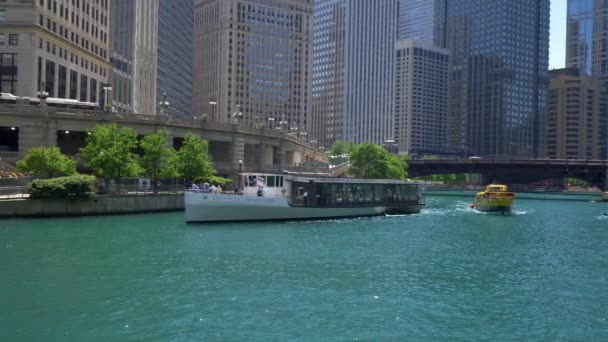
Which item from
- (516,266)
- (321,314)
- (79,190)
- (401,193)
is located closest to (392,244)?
(516,266)

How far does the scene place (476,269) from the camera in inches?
1577

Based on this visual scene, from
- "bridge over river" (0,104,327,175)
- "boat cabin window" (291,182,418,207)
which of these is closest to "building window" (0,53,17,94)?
"bridge over river" (0,104,327,175)

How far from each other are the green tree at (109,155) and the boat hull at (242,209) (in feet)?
48.7

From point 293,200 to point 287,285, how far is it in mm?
36037

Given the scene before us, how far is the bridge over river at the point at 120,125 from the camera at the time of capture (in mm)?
75125

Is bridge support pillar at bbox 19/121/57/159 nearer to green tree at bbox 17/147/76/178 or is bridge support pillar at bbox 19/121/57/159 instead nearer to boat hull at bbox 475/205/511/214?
green tree at bbox 17/147/76/178

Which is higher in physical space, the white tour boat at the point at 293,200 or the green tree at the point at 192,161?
the green tree at the point at 192,161

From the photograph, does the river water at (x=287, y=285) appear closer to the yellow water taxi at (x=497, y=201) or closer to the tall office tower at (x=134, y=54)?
the yellow water taxi at (x=497, y=201)

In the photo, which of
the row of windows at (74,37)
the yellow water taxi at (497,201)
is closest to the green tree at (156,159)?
the row of windows at (74,37)

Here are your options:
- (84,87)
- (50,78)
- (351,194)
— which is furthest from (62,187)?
(84,87)

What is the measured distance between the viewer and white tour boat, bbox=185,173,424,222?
2443 inches

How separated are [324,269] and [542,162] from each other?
455 ft

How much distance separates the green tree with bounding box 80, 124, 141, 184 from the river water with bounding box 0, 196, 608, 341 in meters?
14.6

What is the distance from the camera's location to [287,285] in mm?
33000
